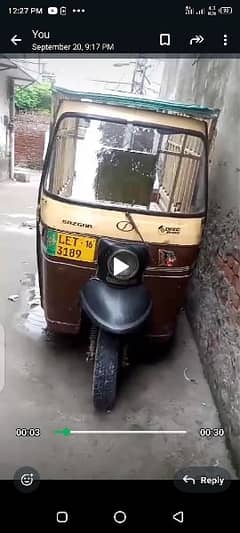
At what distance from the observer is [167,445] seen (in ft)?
3.33

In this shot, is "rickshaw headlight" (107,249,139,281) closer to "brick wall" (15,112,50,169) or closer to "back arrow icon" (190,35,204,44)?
"brick wall" (15,112,50,169)

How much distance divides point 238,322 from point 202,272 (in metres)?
0.28

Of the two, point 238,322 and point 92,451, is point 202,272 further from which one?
point 92,451

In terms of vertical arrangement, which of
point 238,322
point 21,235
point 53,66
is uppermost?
point 53,66

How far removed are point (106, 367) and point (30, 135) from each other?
576 mm

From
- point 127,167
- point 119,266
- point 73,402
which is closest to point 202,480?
point 73,402

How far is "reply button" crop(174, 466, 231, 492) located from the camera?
0.95 meters

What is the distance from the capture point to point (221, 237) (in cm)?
125

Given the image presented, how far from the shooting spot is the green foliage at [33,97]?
3.24 ft

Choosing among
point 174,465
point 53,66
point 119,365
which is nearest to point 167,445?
point 174,465

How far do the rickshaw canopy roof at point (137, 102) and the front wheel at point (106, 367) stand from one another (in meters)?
0.53

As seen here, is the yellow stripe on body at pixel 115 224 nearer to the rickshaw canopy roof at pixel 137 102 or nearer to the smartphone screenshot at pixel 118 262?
the smartphone screenshot at pixel 118 262

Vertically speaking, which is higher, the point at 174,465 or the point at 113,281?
the point at 113,281
